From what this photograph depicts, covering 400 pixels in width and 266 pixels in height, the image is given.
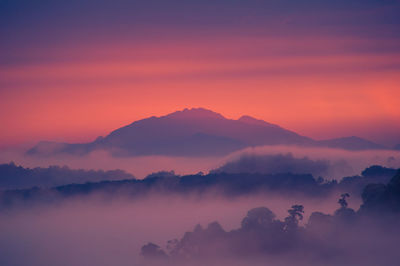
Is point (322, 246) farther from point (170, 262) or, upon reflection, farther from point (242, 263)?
point (170, 262)

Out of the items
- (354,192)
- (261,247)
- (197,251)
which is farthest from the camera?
(354,192)

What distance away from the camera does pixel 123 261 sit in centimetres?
15962

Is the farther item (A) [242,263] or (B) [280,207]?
(B) [280,207]

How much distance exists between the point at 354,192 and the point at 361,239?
50.2 metres

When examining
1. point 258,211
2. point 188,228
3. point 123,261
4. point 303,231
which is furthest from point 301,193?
point 303,231

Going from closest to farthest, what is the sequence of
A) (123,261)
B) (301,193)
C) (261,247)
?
(261,247) → (123,261) → (301,193)

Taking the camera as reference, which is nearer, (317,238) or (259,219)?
(317,238)

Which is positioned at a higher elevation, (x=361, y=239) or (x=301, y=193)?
(x=301, y=193)

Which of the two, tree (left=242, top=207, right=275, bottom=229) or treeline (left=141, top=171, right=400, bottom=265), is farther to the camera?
tree (left=242, top=207, right=275, bottom=229)

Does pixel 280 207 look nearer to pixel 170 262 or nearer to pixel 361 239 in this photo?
pixel 170 262

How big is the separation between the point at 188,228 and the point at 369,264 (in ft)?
338

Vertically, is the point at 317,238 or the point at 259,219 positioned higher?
the point at 259,219

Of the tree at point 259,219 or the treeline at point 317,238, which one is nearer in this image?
the treeline at point 317,238

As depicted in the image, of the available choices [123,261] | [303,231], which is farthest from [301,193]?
[303,231]
